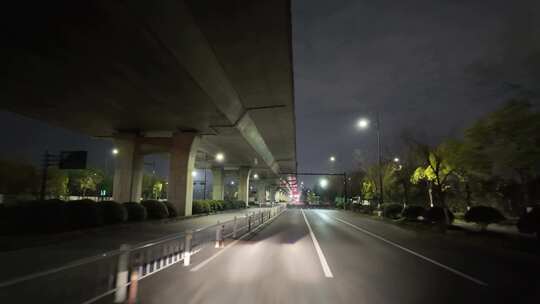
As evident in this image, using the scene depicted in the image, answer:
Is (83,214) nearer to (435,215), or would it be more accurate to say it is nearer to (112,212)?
(112,212)

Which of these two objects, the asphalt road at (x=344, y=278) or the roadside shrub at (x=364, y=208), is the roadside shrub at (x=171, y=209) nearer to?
the asphalt road at (x=344, y=278)

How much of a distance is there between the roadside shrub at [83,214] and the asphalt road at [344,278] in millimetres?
8460

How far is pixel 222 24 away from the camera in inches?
418

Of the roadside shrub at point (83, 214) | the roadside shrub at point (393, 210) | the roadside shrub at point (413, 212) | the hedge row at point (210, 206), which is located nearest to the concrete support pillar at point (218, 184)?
the hedge row at point (210, 206)

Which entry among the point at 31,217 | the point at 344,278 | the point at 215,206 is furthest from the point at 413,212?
the point at 31,217

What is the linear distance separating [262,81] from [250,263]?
10.3m

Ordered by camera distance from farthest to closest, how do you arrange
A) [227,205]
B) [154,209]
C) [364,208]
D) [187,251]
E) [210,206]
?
[364,208] < [227,205] < [210,206] < [154,209] < [187,251]

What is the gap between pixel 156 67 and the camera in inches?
507

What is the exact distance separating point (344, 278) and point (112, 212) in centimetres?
1492

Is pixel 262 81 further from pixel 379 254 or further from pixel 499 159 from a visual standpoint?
pixel 499 159

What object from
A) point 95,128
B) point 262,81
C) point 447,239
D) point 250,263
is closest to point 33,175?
point 95,128

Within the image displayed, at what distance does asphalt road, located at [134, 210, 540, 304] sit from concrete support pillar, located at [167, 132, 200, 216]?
50.4 feet

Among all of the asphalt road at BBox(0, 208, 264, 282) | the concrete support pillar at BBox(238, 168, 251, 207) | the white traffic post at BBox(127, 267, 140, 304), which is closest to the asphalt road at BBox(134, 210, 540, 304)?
the white traffic post at BBox(127, 267, 140, 304)

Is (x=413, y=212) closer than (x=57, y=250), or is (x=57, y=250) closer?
(x=57, y=250)
